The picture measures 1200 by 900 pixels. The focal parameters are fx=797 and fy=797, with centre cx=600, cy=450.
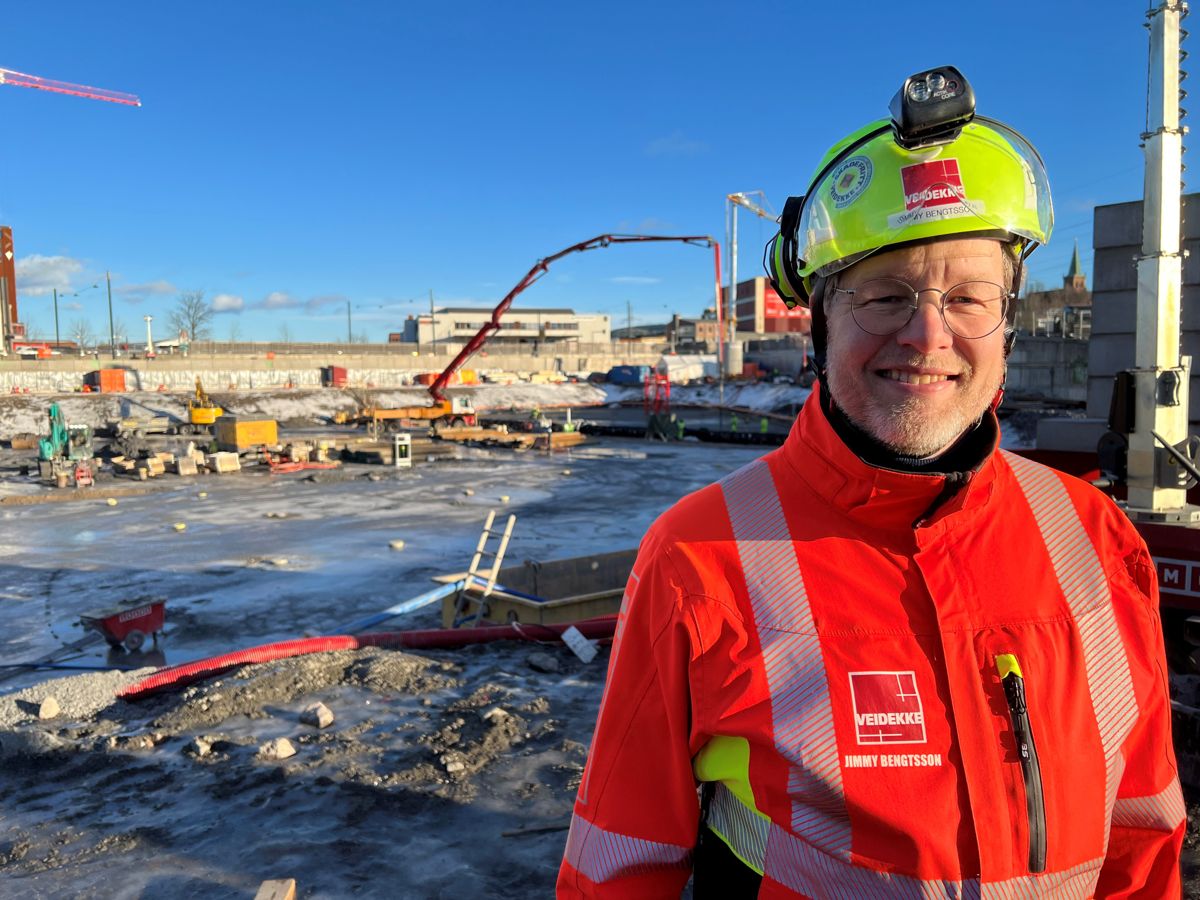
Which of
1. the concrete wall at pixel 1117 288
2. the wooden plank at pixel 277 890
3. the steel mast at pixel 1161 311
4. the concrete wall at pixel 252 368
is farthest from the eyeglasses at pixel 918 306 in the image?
the concrete wall at pixel 252 368

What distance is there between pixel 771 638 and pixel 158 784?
15.4 feet

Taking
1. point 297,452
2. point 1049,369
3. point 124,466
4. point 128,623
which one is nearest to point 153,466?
point 124,466

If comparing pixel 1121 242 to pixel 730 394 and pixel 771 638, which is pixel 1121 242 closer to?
pixel 771 638

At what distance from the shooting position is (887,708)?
1.39 m

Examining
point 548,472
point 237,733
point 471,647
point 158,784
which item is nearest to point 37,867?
point 158,784

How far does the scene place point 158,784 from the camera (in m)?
4.72

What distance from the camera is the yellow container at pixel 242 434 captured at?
24.1 m

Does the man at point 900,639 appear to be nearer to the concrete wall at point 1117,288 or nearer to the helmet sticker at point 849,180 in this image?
the helmet sticker at point 849,180

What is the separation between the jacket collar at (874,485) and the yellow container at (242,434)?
24625 millimetres

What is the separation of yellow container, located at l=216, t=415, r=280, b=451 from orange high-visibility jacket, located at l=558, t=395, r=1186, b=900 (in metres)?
24.6

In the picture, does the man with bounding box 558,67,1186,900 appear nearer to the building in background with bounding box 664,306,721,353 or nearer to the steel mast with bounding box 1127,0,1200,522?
the steel mast with bounding box 1127,0,1200,522

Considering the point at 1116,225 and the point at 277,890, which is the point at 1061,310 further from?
the point at 277,890

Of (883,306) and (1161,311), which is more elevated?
(1161,311)

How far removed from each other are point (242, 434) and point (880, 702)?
25460 millimetres
